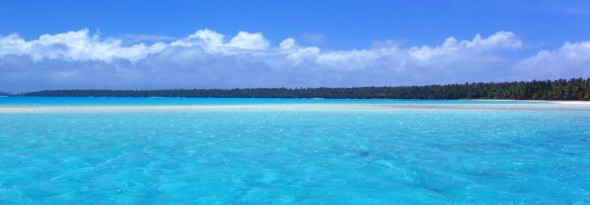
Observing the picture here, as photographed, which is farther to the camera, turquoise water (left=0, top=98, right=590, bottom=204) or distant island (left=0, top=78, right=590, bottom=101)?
distant island (left=0, top=78, right=590, bottom=101)

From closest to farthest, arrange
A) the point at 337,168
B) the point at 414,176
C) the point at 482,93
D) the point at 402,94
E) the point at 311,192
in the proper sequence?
the point at 311,192 → the point at 414,176 → the point at 337,168 → the point at 482,93 → the point at 402,94

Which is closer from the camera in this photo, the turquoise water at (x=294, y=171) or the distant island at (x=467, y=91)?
the turquoise water at (x=294, y=171)

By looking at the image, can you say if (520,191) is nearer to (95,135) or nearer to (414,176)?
(414,176)

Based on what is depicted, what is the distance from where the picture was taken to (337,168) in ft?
32.9

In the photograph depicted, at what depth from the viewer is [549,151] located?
1288 cm

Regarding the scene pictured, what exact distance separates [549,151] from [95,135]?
532 inches

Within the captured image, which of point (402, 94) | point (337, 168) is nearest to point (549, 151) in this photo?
point (337, 168)

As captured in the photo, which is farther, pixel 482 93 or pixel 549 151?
pixel 482 93

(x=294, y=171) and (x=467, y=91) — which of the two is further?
(x=467, y=91)

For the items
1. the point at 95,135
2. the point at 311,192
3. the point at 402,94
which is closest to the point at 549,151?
the point at 311,192

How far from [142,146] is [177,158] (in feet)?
9.19

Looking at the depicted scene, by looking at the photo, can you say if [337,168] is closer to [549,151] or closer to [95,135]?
[549,151]

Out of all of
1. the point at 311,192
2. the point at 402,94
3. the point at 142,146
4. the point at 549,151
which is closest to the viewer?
the point at 311,192

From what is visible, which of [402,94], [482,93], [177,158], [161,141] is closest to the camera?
[177,158]
